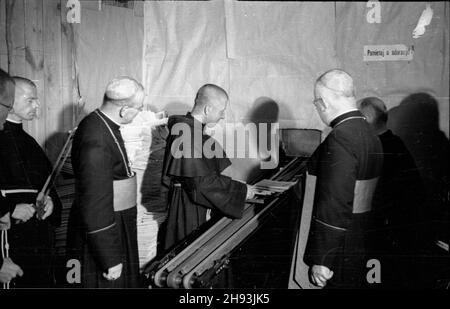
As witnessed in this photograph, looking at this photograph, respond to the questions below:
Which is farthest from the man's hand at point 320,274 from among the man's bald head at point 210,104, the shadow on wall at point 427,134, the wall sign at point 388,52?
the wall sign at point 388,52

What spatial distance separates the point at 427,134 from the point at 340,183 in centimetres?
53

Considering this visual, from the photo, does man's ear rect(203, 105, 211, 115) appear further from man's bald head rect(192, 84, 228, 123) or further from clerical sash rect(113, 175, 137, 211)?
clerical sash rect(113, 175, 137, 211)

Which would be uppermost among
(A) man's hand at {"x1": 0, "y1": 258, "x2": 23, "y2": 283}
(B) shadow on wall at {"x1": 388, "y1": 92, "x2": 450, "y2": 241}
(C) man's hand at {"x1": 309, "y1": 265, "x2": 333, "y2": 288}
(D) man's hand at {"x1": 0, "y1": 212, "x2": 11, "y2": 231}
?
(B) shadow on wall at {"x1": 388, "y1": 92, "x2": 450, "y2": 241}

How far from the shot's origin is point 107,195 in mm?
1469

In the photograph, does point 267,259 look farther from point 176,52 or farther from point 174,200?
point 176,52

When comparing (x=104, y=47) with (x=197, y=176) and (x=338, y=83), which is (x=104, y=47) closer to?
(x=197, y=176)

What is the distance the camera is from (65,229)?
1.64 meters

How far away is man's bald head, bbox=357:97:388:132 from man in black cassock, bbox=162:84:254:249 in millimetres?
549

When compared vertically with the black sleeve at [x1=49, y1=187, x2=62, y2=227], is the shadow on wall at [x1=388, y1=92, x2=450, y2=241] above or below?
above

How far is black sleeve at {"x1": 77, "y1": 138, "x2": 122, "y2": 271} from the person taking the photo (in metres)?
1.46

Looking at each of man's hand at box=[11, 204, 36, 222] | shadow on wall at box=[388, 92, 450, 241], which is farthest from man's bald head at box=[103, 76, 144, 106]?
shadow on wall at box=[388, 92, 450, 241]

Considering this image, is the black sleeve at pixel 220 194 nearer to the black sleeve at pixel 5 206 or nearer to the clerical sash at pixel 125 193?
the clerical sash at pixel 125 193

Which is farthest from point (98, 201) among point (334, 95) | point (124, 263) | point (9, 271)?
point (334, 95)

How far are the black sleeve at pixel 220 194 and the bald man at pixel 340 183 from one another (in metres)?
0.28
